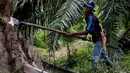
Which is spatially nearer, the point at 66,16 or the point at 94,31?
the point at 94,31

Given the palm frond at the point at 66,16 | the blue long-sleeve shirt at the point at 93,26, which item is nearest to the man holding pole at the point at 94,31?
the blue long-sleeve shirt at the point at 93,26

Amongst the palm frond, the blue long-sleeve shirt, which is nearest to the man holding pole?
the blue long-sleeve shirt

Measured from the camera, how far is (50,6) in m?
7.66

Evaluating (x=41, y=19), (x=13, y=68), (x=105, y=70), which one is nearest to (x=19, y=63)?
(x=13, y=68)

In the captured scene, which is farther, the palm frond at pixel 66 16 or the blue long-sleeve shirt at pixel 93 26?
the palm frond at pixel 66 16

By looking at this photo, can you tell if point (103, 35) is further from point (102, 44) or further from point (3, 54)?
point (3, 54)

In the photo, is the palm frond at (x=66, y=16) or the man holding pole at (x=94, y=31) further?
the palm frond at (x=66, y=16)

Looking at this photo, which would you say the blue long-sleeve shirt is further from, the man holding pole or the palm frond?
the palm frond

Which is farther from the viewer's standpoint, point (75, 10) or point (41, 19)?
point (41, 19)

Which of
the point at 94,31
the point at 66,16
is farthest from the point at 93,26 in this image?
the point at 66,16

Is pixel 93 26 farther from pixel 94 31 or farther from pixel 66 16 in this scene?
pixel 66 16

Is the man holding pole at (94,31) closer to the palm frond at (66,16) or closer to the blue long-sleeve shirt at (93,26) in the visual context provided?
the blue long-sleeve shirt at (93,26)

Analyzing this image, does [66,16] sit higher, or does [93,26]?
[66,16]

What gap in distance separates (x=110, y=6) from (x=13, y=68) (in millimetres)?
2097
